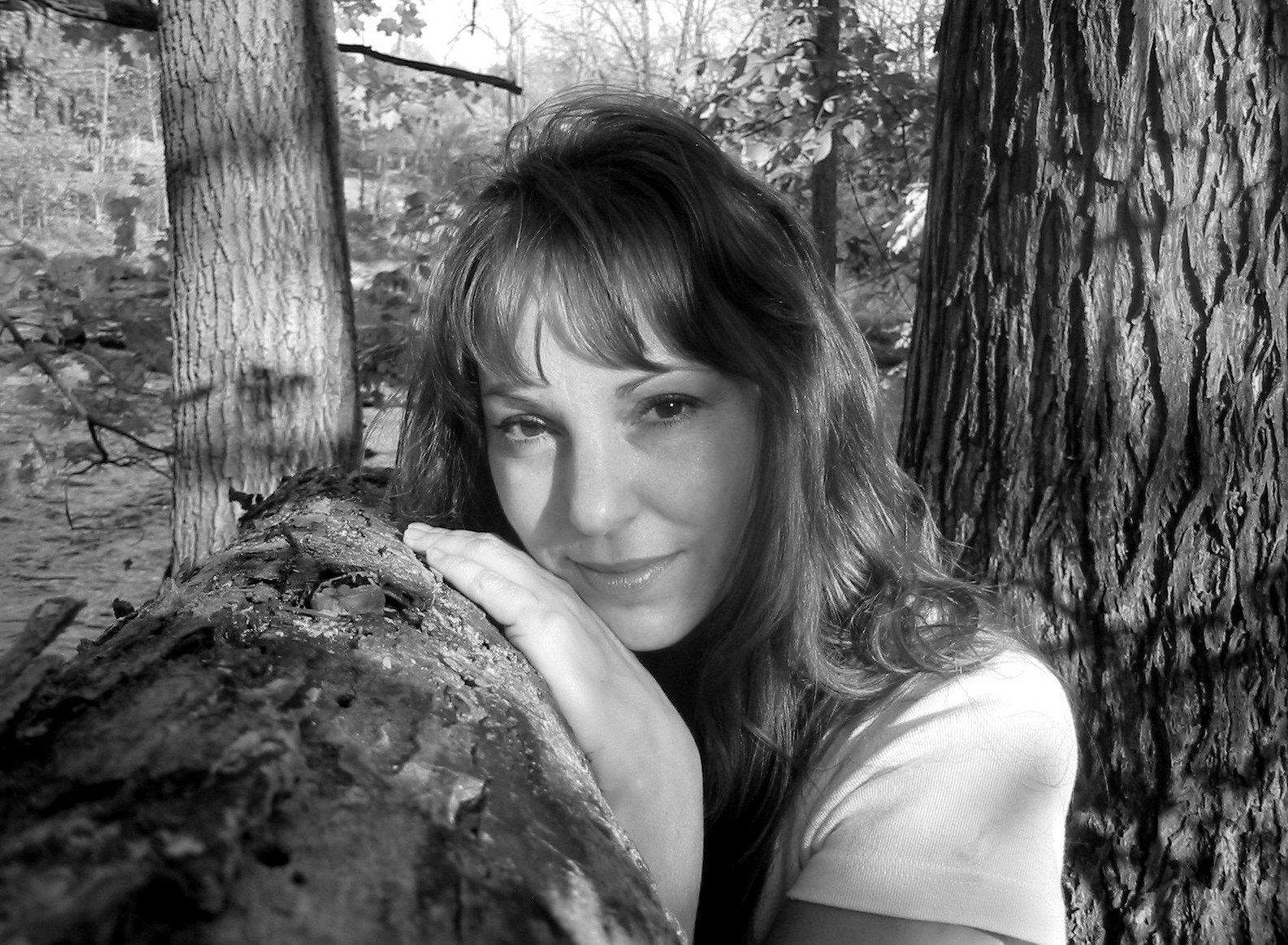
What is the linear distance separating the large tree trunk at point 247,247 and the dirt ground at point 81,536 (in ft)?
6.09

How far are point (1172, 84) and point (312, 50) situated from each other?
8.84 ft

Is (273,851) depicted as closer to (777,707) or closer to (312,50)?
(777,707)

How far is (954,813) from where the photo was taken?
1320 mm

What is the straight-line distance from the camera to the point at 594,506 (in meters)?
1.54

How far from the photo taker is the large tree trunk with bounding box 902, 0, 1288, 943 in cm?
195

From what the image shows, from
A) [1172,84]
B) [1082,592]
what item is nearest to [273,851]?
[1082,592]

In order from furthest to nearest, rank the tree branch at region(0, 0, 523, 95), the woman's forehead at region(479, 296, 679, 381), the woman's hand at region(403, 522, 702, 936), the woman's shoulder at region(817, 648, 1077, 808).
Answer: the tree branch at region(0, 0, 523, 95)
the woman's forehead at region(479, 296, 679, 381)
the woman's shoulder at region(817, 648, 1077, 808)
the woman's hand at region(403, 522, 702, 936)

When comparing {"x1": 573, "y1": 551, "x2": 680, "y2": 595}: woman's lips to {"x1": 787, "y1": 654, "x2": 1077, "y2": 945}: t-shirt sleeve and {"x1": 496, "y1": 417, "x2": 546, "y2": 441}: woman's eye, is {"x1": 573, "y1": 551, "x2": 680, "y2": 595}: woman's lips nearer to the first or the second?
{"x1": 496, "y1": 417, "x2": 546, "y2": 441}: woman's eye

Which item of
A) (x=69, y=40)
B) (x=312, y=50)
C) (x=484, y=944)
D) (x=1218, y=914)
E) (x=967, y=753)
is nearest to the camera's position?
(x=484, y=944)

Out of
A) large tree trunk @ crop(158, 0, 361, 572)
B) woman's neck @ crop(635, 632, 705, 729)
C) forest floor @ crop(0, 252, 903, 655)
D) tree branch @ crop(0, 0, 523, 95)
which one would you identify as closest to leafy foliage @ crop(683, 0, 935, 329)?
forest floor @ crop(0, 252, 903, 655)

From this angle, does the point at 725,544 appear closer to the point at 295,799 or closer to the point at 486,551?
the point at 486,551

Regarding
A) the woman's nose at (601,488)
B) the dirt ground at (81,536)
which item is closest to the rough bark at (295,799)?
the woman's nose at (601,488)

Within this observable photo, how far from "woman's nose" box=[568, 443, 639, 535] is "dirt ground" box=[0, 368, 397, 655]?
3.97 meters

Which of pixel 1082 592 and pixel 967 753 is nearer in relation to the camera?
pixel 967 753
